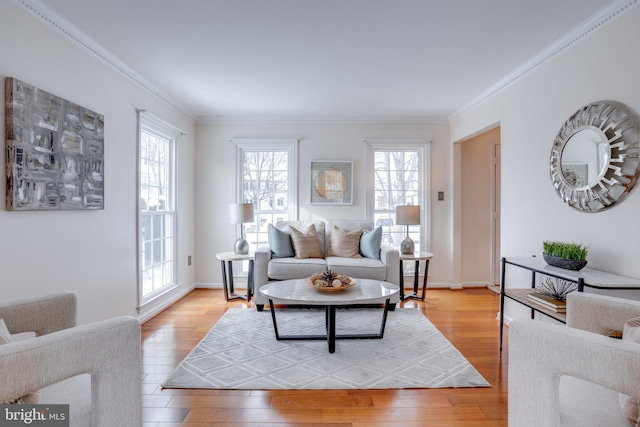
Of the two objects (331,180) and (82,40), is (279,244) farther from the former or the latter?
(82,40)

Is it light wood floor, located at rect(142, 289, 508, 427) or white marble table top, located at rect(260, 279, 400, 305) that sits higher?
white marble table top, located at rect(260, 279, 400, 305)

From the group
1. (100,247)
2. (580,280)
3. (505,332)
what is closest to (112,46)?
(100,247)

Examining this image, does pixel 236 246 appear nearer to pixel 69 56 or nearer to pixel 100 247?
pixel 100 247

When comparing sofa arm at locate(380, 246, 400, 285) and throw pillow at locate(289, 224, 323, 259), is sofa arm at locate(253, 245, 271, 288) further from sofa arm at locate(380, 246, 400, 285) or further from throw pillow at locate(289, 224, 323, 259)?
sofa arm at locate(380, 246, 400, 285)

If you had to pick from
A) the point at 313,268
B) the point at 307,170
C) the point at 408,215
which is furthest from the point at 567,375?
the point at 307,170

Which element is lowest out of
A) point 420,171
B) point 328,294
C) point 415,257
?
point 328,294

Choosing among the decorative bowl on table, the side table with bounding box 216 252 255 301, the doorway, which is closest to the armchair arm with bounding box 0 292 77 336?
the decorative bowl on table

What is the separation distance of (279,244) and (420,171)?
94.1 inches

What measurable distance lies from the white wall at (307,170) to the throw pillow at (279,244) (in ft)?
2.73

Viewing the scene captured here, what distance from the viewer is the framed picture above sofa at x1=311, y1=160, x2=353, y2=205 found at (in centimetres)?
492

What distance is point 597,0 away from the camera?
216 cm

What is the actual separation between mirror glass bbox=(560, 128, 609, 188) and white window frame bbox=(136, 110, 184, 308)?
389 centimetres

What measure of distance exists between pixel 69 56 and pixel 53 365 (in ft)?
7.95

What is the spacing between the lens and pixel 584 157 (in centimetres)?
248
